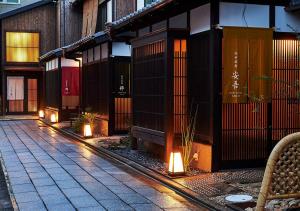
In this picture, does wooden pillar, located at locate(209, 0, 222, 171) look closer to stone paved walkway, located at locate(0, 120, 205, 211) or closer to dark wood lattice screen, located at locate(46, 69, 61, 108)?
stone paved walkway, located at locate(0, 120, 205, 211)

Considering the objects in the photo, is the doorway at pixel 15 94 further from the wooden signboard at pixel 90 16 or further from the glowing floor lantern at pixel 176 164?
the glowing floor lantern at pixel 176 164

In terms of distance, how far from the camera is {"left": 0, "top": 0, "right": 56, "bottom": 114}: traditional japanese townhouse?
111ft

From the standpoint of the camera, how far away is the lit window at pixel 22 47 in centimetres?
3391

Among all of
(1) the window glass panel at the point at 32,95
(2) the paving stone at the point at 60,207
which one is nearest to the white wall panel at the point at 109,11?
(1) the window glass panel at the point at 32,95

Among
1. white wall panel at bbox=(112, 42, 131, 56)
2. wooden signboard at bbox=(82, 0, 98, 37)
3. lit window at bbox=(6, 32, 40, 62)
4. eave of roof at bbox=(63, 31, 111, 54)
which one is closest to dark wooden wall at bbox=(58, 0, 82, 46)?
wooden signboard at bbox=(82, 0, 98, 37)

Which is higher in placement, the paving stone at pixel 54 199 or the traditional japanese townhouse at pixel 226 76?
the traditional japanese townhouse at pixel 226 76

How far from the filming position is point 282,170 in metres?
6.04

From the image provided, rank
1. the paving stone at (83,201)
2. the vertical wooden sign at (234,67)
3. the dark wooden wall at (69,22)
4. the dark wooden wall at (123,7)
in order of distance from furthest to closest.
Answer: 1. the dark wooden wall at (69,22)
2. the dark wooden wall at (123,7)
3. the vertical wooden sign at (234,67)
4. the paving stone at (83,201)

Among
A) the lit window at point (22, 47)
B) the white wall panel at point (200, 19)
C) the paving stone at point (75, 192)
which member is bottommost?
the paving stone at point (75, 192)

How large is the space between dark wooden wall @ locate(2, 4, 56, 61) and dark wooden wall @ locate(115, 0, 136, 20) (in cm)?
1376

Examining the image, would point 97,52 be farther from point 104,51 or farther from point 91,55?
point 104,51

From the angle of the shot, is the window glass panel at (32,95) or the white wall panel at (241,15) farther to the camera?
the window glass panel at (32,95)

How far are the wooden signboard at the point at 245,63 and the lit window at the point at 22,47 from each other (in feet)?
84.3

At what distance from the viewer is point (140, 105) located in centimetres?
1452
